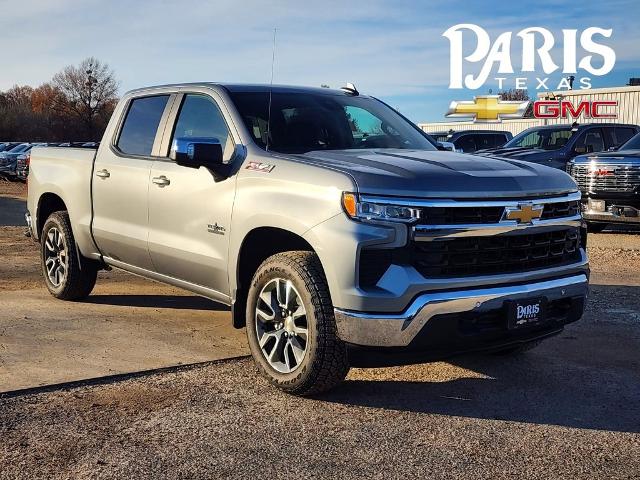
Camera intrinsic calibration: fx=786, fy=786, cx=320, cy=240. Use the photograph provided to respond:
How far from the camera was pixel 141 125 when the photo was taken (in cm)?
621

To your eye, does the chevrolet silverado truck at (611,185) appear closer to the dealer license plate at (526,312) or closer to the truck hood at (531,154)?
the truck hood at (531,154)

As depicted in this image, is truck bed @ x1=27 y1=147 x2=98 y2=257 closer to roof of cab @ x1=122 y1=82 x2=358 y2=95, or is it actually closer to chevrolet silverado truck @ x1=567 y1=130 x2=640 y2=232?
roof of cab @ x1=122 y1=82 x2=358 y2=95

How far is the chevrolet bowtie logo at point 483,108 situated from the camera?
4658 cm

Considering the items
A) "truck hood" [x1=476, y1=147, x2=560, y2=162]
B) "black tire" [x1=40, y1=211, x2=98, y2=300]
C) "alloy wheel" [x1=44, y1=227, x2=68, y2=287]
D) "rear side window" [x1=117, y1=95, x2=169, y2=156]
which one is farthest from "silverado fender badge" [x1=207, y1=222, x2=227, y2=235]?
"truck hood" [x1=476, y1=147, x2=560, y2=162]

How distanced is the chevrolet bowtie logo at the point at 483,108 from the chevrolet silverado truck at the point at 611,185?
3313cm

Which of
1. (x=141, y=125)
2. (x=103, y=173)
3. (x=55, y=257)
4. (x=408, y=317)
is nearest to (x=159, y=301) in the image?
(x=55, y=257)

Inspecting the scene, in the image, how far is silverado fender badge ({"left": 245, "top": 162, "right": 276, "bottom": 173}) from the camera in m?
4.73

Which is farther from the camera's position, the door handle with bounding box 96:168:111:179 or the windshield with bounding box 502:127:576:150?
the windshield with bounding box 502:127:576:150

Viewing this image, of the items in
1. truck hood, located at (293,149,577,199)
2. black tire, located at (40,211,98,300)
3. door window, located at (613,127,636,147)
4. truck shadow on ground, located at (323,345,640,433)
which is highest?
door window, located at (613,127,636,147)

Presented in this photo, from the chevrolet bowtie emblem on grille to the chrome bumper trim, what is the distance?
429 mm

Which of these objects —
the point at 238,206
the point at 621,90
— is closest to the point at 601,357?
the point at 238,206

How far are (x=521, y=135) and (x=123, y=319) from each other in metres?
12.8

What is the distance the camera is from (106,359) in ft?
17.3

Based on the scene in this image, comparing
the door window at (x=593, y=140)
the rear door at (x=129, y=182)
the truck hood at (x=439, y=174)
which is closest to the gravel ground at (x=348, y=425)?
the truck hood at (x=439, y=174)
